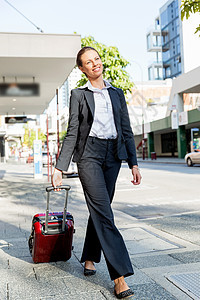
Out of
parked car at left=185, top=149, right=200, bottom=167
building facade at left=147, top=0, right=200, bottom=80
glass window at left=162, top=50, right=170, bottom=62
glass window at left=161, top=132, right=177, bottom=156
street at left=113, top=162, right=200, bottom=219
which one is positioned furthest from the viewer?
glass window at left=162, top=50, right=170, bottom=62

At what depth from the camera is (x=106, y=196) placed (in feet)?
10.5

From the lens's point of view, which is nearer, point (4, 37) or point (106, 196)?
point (106, 196)

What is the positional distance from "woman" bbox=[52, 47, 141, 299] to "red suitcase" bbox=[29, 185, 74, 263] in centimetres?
40

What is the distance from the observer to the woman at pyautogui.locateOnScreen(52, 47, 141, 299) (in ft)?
10.3

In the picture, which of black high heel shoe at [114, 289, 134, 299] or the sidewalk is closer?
black high heel shoe at [114, 289, 134, 299]

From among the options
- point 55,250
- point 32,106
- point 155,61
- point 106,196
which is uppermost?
point 155,61

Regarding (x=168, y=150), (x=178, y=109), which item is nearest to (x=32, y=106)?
(x=178, y=109)

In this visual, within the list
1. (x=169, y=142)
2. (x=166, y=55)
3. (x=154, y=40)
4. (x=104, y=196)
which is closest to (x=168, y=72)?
(x=166, y=55)

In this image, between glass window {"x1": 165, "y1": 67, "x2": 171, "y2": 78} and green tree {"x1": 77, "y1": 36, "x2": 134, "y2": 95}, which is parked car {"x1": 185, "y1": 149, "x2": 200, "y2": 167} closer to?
green tree {"x1": 77, "y1": 36, "x2": 134, "y2": 95}

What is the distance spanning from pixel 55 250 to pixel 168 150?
2010 inches

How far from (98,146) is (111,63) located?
1884 centimetres

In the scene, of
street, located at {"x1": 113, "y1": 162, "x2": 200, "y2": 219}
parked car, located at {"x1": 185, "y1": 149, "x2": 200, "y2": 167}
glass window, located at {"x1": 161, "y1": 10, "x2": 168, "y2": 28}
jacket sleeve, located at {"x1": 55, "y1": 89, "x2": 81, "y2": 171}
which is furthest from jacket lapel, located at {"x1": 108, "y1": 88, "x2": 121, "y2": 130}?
glass window, located at {"x1": 161, "y1": 10, "x2": 168, "y2": 28}

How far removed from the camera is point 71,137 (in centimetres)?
328

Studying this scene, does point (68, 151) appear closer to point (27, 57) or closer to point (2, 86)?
point (27, 57)
